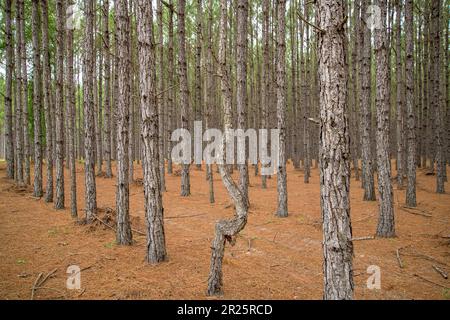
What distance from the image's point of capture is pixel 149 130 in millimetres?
5227

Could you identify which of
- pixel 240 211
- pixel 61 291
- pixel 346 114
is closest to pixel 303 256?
pixel 240 211

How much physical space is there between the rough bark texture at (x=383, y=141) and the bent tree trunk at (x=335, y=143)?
14.4 ft

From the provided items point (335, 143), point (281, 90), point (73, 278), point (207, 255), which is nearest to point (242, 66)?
point (281, 90)

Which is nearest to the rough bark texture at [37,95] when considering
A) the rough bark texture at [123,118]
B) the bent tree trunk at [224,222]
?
the rough bark texture at [123,118]

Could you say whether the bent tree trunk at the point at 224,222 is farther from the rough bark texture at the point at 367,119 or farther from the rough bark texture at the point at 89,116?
the rough bark texture at the point at 367,119

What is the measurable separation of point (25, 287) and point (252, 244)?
4254 mm

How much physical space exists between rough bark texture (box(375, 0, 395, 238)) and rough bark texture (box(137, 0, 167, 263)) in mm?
5025

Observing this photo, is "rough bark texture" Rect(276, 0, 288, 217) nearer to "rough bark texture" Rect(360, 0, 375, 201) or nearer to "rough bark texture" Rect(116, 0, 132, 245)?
"rough bark texture" Rect(360, 0, 375, 201)

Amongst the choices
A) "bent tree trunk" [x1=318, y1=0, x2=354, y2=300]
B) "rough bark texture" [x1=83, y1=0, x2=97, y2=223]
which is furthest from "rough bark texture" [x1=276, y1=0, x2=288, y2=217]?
"bent tree trunk" [x1=318, y1=0, x2=354, y2=300]

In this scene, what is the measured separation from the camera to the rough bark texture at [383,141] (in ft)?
22.0

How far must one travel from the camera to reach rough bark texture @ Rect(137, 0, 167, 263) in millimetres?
5188

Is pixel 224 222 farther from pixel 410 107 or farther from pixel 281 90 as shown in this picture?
pixel 410 107
